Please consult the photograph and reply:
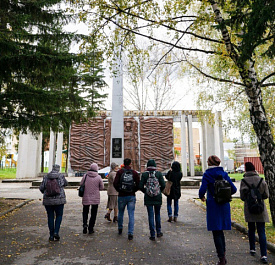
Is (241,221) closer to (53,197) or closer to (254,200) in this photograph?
(254,200)

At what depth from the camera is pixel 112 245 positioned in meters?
4.68

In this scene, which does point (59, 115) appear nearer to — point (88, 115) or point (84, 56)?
point (88, 115)

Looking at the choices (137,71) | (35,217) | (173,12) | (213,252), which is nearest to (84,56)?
(137,71)

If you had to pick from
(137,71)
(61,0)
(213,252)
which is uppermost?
(61,0)

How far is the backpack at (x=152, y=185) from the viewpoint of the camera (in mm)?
5125

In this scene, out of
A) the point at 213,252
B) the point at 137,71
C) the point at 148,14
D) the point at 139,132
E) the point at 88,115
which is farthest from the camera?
the point at 139,132

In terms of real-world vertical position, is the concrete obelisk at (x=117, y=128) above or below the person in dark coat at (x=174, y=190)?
above

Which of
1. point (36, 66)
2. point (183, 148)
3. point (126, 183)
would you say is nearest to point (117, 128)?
point (36, 66)

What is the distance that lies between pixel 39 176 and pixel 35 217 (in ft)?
64.6

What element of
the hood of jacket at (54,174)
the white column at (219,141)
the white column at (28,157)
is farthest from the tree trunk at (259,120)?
the white column at (28,157)

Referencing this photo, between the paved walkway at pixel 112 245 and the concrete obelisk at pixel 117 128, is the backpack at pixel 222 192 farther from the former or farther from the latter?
the concrete obelisk at pixel 117 128

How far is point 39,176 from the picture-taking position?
25.5m

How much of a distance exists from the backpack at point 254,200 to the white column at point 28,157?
21.3 metres

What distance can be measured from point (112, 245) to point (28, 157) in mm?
21404
